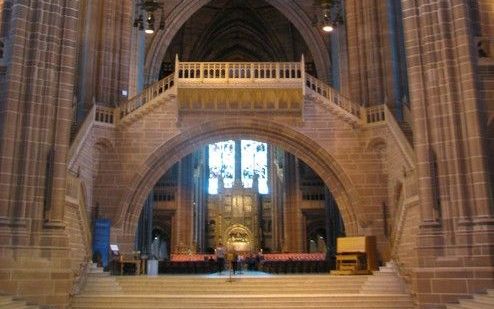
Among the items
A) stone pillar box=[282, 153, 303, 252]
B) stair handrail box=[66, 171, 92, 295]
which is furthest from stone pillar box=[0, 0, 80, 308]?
stone pillar box=[282, 153, 303, 252]

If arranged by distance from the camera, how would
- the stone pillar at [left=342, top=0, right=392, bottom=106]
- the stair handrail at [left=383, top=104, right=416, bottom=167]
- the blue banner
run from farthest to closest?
the stone pillar at [left=342, top=0, right=392, bottom=106], the blue banner, the stair handrail at [left=383, top=104, right=416, bottom=167]

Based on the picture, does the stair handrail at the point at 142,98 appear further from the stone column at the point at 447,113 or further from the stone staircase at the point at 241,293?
the stone column at the point at 447,113

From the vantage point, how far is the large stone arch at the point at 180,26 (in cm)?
2597

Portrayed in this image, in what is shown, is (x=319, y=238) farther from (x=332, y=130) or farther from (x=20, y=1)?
(x=20, y=1)

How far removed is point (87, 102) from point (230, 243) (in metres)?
19.2

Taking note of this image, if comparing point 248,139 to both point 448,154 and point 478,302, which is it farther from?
point 478,302

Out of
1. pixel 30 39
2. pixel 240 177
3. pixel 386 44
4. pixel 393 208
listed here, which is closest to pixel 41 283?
pixel 30 39

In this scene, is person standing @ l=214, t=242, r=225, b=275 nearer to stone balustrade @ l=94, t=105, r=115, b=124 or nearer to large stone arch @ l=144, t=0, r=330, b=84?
stone balustrade @ l=94, t=105, r=115, b=124

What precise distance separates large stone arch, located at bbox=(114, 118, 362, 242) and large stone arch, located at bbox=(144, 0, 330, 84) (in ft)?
24.4

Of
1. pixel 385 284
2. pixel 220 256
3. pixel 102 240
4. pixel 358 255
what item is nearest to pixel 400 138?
pixel 358 255

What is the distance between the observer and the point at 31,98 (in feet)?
36.1

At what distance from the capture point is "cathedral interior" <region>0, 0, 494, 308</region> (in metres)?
10.3

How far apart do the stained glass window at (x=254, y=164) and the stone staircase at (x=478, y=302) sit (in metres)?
28.1

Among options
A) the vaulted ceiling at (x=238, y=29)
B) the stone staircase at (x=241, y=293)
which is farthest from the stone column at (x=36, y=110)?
the vaulted ceiling at (x=238, y=29)
